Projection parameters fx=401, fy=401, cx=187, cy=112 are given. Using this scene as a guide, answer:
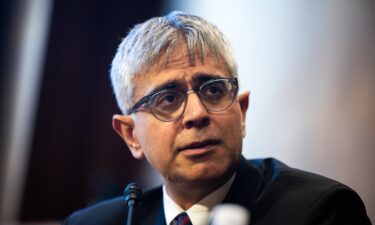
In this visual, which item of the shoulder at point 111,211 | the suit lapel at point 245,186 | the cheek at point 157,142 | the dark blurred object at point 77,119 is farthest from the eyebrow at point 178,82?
the dark blurred object at point 77,119

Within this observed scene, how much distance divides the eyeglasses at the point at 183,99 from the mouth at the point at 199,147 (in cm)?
11

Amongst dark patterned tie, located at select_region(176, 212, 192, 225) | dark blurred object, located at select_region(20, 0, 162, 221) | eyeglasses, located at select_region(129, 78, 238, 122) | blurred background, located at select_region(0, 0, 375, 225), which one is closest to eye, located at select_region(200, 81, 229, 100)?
eyeglasses, located at select_region(129, 78, 238, 122)

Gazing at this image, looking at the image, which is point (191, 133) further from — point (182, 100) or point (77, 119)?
point (77, 119)

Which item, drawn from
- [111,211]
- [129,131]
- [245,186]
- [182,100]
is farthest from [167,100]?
[111,211]

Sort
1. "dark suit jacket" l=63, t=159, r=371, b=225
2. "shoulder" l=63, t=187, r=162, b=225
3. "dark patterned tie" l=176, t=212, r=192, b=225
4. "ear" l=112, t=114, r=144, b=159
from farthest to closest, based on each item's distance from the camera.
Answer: "shoulder" l=63, t=187, r=162, b=225, "ear" l=112, t=114, r=144, b=159, "dark patterned tie" l=176, t=212, r=192, b=225, "dark suit jacket" l=63, t=159, r=371, b=225

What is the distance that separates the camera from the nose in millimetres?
1299

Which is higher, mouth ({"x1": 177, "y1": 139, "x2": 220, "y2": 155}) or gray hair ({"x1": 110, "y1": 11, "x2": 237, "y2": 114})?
gray hair ({"x1": 110, "y1": 11, "x2": 237, "y2": 114})

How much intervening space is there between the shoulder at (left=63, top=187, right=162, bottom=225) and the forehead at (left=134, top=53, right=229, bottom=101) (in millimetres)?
521

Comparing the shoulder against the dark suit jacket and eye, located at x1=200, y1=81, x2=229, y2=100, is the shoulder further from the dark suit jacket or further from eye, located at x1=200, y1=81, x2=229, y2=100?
eye, located at x1=200, y1=81, x2=229, y2=100

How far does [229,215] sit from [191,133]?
29cm

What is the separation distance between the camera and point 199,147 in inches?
51.1

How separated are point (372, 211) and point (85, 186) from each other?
7.78 feet

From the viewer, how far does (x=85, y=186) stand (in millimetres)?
3430

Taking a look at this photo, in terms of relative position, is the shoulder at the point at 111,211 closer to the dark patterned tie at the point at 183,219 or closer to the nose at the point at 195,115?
the dark patterned tie at the point at 183,219
